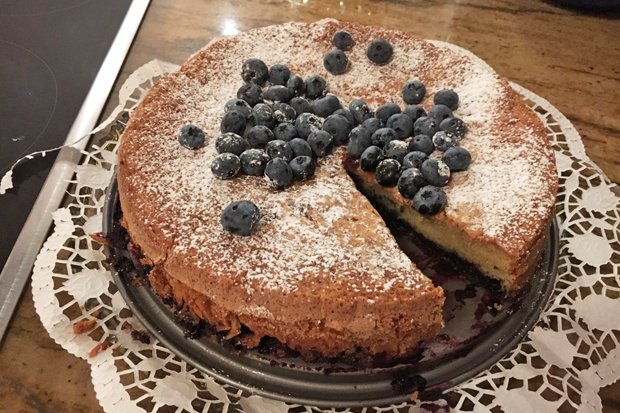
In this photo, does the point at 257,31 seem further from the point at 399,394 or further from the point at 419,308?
the point at 399,394

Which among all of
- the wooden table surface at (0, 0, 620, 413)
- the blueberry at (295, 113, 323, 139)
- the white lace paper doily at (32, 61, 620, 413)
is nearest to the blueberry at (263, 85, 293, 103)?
the blueberry at (295, 113, 323, 139)

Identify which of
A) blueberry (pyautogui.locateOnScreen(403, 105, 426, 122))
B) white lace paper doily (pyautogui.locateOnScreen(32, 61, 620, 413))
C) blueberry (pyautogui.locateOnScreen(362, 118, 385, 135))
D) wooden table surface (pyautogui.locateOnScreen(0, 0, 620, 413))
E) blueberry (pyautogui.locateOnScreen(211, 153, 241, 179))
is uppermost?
blueberry (pyautogui.locateOnScreen(403, 105, 426, 122))

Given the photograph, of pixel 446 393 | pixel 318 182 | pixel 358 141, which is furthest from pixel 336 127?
pixel 446 393

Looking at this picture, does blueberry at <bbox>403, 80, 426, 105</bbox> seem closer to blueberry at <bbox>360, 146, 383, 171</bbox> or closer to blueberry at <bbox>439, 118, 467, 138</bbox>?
blueberry at <bbox>439, 118, 467, 138</bbox>

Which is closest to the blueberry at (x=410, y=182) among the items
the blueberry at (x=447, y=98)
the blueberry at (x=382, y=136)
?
the blueberry at (x=382, y=136)

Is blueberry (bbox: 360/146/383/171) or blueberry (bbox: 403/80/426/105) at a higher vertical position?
blueberry (bbox: 403/80/426/105)
